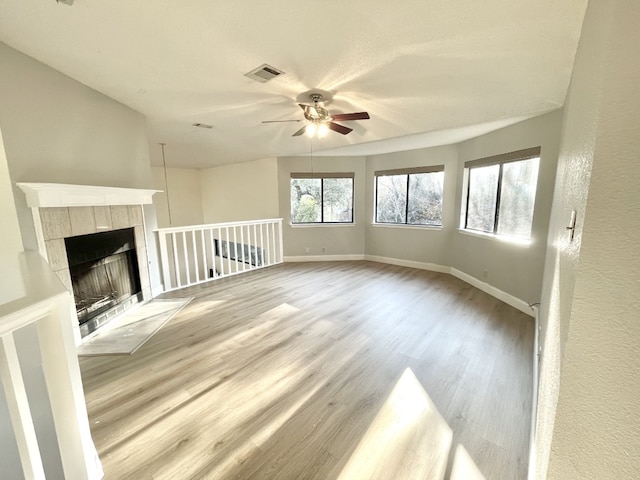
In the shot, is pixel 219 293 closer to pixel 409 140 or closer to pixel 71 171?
pixel 71 171

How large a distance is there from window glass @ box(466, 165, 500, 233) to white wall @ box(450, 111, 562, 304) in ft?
0.68

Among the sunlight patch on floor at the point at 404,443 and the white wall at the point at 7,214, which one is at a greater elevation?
the white wall at the point at 7,214

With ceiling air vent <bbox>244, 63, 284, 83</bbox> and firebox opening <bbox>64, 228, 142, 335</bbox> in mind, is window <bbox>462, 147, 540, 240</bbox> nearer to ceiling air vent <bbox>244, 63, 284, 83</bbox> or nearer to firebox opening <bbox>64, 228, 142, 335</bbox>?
ceiling air vent <bbox>244, 63, 284, 83</bbox>

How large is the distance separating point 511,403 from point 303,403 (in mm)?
1502

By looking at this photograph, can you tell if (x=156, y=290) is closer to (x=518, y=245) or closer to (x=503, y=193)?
(x=518, y=245)

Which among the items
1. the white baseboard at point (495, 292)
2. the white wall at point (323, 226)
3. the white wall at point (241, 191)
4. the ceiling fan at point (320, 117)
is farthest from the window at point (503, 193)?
the white wall at point (241, 191)

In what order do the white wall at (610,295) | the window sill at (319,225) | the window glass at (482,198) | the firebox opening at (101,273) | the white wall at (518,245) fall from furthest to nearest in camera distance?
the window sill at (319,225), the window glass at (482,198), the white wall at (518,245), the firebox opening at (101,273), the white wall at (610,295)

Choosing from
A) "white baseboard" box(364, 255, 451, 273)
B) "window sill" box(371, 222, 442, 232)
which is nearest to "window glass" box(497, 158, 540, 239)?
"window sill" box(371, 222, 442, 232)

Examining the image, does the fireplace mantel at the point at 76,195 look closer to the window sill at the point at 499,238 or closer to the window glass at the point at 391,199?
the window glass at the point at 391,199

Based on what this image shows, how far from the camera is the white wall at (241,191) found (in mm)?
6023

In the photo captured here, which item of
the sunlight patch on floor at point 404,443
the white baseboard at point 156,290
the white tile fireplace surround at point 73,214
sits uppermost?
the white tile fireplace surround at point 73,214

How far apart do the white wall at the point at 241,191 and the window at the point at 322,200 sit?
50 centimetres

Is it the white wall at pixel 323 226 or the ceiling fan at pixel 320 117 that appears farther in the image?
the white wall at pixel 323 226

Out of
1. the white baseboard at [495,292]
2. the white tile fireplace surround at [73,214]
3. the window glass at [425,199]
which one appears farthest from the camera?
the window glass at [425,199]
